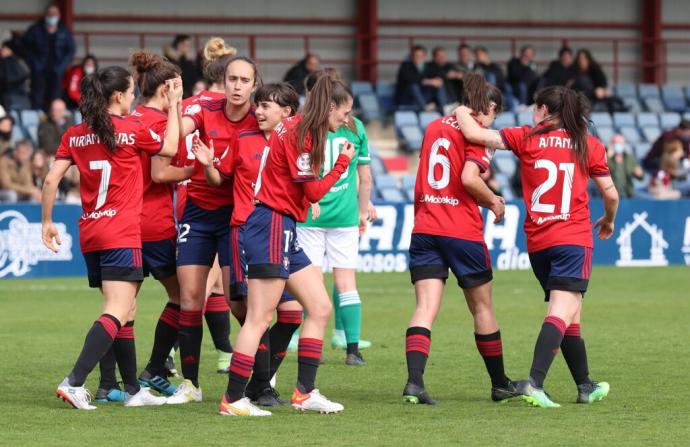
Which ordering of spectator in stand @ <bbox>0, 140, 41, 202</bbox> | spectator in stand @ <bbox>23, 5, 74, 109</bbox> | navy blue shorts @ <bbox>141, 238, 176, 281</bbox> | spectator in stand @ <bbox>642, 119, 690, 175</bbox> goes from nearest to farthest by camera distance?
navy blue shorts @ <bbox>141, 238, 176, 281</bbox>, spectator in stand @ <bbox>0, 140, 41, 202</bbox>, spectator in stand @ <bbox>23, 5, 74, 109</bbox>, spectator in stand @ <bbox>642, 119, 690, 175</bbox>

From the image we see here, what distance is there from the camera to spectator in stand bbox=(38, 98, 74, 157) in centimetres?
2016

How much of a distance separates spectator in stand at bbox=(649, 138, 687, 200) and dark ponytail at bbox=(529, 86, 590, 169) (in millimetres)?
14933

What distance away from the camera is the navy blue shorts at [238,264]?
7.92 meters

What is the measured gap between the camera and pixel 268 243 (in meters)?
7.57

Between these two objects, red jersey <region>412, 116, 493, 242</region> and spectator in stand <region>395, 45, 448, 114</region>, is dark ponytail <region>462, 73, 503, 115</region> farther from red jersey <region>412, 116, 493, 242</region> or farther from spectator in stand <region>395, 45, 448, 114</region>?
spectator in stand <region>395, 45, 448, 114</region>

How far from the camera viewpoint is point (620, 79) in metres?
30.3

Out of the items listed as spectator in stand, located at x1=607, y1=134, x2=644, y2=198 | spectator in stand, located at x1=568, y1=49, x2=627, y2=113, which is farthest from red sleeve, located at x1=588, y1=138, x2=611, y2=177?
spectator in stand, located at x1=568, y1=49, x2=627, y2=113

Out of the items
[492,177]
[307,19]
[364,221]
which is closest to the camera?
[364,221]

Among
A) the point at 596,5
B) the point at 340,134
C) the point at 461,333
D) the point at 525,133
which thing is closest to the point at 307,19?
the point at 596,5

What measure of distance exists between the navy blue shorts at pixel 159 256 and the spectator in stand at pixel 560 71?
18.5 meters

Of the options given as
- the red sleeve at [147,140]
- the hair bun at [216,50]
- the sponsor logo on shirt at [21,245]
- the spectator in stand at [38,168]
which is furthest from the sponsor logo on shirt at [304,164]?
the spectator in stand at [38,168]

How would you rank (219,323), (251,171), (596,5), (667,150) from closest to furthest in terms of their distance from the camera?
1. (251,171)
2. (219,323)
3. (667,150)
4. (596,5)

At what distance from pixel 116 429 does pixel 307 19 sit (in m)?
21.6

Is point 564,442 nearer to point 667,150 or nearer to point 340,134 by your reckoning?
point 340,134
